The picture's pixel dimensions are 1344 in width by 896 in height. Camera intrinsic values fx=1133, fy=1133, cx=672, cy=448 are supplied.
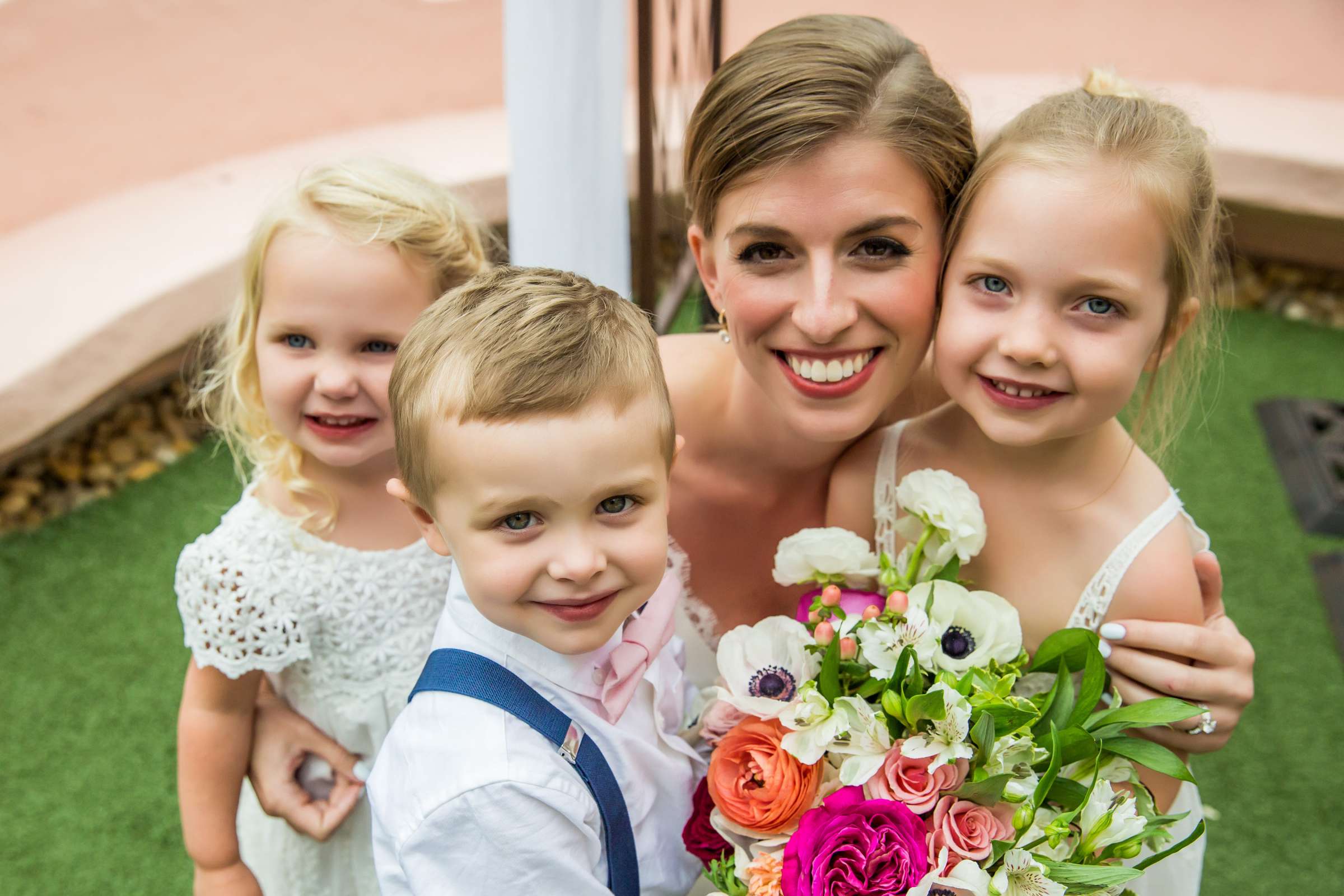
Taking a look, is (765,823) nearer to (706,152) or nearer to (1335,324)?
(706,152)

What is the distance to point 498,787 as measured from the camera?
121cm

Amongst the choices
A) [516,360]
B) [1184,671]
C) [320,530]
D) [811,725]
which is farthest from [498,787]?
[1184,671]

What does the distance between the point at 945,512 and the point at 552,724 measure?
547 millimetres

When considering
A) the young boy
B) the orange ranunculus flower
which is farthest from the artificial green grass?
the young boy

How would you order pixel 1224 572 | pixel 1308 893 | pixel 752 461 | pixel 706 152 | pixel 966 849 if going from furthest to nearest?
pixel 1224 572 → pixel 1308 893 → pixel 752 461 → pixel 706 152 → pixel 966 849

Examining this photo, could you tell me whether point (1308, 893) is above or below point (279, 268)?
below

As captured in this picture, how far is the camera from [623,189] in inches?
79.9

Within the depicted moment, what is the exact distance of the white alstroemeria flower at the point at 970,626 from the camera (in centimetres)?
131

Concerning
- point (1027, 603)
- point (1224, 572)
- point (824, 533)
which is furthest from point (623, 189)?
point (1224, 572)

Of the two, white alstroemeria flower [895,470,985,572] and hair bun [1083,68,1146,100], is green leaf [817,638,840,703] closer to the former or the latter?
white alstroemeria flower [895,470,985,572]

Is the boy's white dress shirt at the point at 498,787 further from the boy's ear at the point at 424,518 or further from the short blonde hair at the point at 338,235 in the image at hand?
the short blonde hair at the point at 338,235

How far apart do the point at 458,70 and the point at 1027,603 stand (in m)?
4.08

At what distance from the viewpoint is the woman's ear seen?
168 centimetres

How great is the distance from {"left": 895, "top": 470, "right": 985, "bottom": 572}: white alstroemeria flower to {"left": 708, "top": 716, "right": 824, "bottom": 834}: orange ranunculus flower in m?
0.32
